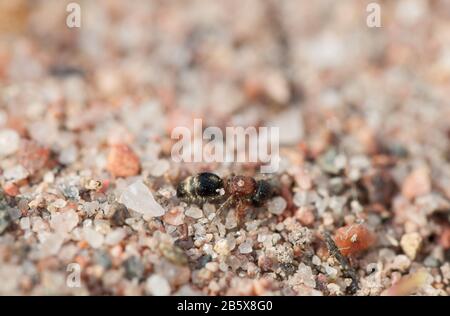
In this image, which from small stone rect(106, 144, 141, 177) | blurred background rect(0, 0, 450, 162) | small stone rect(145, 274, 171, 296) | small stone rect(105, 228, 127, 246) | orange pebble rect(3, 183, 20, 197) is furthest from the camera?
blurred background rect(0, 0, 450, 162)

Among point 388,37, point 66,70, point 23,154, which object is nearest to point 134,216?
point 23,154

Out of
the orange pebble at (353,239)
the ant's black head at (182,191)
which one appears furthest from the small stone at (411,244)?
the ant's black head at (182,191)

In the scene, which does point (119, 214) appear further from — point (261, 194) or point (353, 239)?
point (353, 239)

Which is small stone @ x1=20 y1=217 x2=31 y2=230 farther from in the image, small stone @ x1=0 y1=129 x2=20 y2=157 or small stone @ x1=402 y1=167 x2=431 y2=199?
small stone @ x1=402 y1=167 x2=431 y2=199

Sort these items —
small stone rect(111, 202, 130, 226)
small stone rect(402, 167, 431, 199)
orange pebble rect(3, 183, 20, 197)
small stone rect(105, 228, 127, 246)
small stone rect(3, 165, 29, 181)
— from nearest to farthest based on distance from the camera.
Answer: small stone rect(105, 228, 127, 246) → small stone rect(111, 202, 130, 226) → orange pebble rect(3, 183, 20, 197) → small stone rect(3, 165, 29, 181) → small stone rect(402, 167, 431, 199)

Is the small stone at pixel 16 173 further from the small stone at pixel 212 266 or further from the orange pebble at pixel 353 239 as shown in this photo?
the orange pebble at pixel 353 239

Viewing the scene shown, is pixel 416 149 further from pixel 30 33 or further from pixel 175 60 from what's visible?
pixel 30 33

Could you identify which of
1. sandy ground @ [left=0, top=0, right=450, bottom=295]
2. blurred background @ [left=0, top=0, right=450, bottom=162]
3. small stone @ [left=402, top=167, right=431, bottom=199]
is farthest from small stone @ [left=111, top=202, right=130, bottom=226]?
small stone @ [left=402, top=167, right=431, bottom=199]
